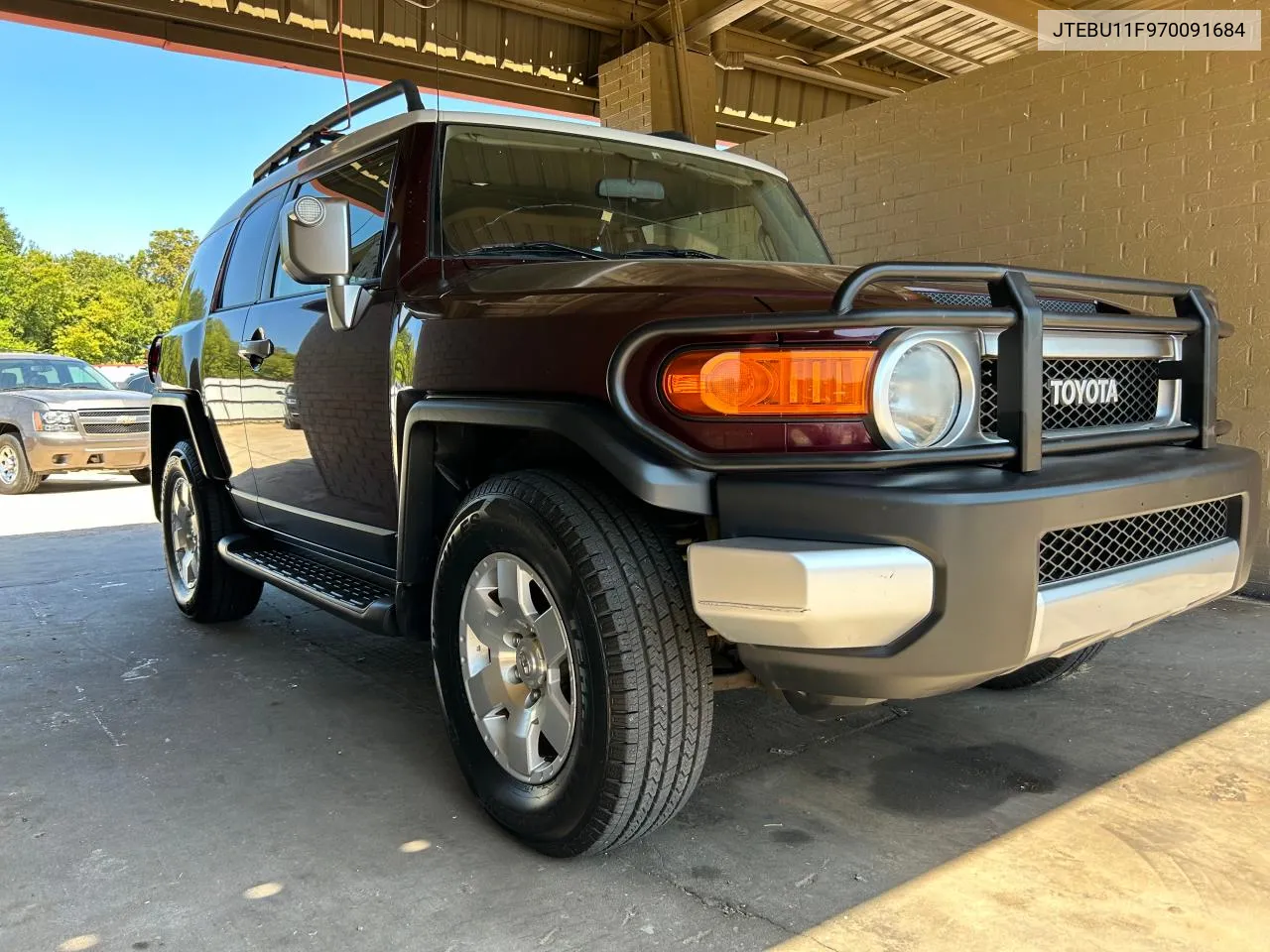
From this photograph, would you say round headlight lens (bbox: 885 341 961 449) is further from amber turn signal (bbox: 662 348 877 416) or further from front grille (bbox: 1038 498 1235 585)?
Answer: front grille (bbox: 1038 498 1235 585)

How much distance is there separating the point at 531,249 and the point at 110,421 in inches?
397

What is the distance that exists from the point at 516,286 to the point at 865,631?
4.02 ft

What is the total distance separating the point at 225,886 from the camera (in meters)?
2.25

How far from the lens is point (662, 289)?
223 cm

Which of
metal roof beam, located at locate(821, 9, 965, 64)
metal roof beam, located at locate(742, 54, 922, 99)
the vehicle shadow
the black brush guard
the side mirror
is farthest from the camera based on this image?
the vehicle shadow

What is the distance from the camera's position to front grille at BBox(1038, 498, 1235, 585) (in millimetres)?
2027

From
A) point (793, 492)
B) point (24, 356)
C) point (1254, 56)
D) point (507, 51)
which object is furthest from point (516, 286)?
point (24, 356)

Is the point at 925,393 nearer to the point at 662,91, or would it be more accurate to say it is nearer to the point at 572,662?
the point at 572,662

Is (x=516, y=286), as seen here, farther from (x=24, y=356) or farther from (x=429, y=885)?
(x=24, y=356)

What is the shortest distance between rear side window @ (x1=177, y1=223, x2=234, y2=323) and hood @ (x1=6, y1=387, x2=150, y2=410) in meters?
6.79

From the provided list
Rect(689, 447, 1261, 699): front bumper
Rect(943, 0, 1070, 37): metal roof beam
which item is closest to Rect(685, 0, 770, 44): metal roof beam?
Rect(943, 0, 1070, 37): metal roof beam

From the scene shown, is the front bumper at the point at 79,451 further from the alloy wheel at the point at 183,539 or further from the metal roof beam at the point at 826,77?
the metal roof beam at the point at 826,77

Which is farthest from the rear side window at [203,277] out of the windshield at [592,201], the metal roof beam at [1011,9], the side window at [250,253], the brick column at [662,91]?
the metal roof beam at [1011,9]

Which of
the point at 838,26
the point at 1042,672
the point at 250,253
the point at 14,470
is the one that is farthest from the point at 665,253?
the point at 14,470
